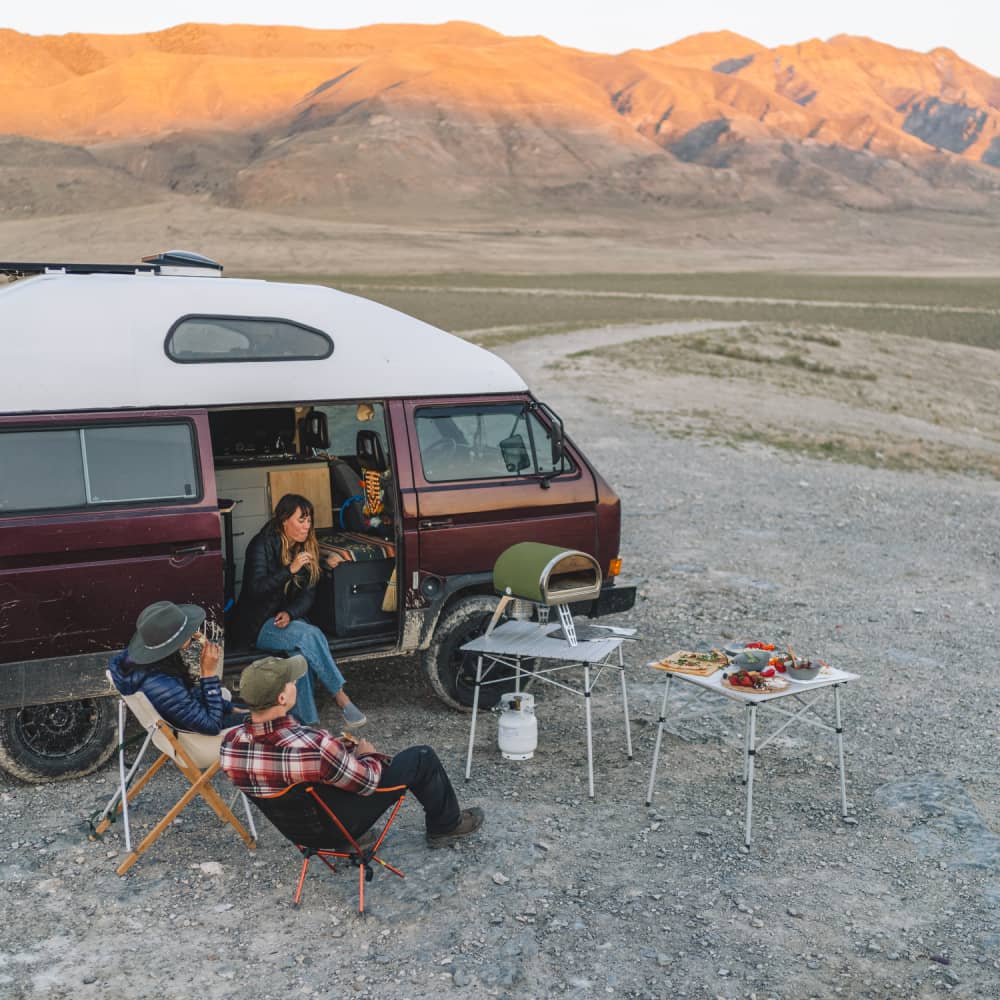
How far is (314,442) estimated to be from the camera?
30.1 feet

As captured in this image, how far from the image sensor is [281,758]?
5402 mm

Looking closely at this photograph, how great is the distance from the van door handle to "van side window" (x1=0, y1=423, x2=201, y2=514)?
1.00 ft

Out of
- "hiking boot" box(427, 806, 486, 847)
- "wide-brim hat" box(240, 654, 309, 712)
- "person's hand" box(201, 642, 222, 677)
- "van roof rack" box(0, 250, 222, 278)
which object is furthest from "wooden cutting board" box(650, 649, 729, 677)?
"van roof rack" box(0, 250, 222, 278)

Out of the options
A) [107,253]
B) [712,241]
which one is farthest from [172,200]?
[712,241]

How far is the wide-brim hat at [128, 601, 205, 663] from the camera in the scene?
6004 millimetres

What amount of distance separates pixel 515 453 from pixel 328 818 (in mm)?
3539

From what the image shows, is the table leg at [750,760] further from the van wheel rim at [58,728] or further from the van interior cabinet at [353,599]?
the van wheel rim at [58,728]

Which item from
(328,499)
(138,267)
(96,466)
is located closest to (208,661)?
(96,466)

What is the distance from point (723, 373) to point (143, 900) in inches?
1076

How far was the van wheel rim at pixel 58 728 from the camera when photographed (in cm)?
698

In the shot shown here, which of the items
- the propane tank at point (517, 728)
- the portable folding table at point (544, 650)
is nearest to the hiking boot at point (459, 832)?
the portable folding table at point (544, 650)

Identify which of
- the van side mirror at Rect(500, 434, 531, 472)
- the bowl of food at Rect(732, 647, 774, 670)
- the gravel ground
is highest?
the van side mirror at Rect(500, 434, 531, 472)

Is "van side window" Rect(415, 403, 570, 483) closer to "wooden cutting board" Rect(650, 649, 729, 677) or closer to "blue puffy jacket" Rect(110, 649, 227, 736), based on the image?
"wooden cutting board" Rect(650, 649, 729, 677)

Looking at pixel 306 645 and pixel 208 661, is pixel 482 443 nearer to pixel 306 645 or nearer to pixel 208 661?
pixel 306 645
